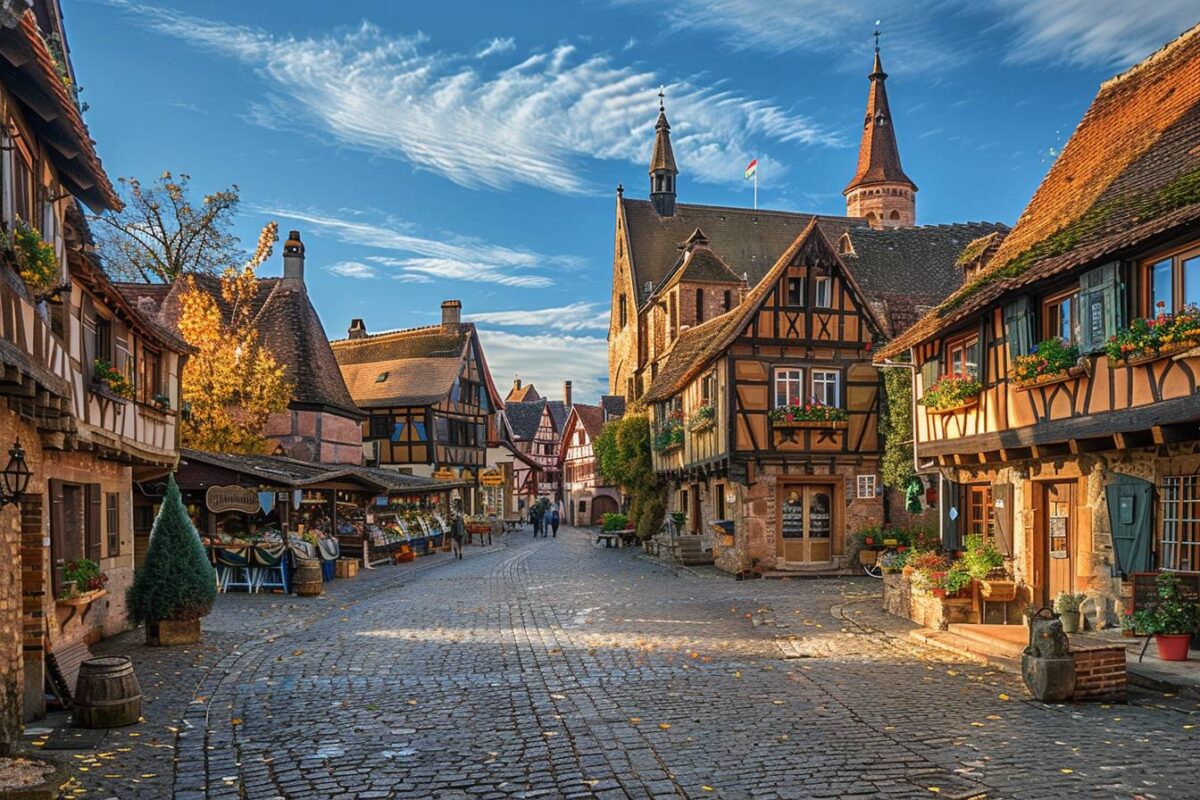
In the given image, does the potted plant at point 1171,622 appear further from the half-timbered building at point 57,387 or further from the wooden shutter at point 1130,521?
the half-timbered building at point 57,387

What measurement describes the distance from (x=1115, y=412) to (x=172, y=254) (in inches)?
1140

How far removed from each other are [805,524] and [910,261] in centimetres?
1409

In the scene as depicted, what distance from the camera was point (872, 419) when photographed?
2442cm

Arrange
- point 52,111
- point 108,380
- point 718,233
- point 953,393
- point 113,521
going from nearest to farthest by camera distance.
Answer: point 52,111 < point 108,380 < point 113,521 < point 953,393 < point 718,233

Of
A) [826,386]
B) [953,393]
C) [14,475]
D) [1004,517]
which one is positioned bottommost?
[1004,517]

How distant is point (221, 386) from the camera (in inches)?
1108

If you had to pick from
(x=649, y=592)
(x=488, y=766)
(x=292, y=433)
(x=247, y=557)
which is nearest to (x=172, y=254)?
(x=292, y=433)

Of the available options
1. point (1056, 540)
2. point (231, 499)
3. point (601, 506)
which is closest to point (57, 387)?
point (1056, 540)

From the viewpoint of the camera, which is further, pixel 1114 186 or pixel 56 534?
pixel 1114 186

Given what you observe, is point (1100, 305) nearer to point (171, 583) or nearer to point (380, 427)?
point (171, 583)

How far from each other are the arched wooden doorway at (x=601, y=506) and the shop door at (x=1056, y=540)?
48.8 m

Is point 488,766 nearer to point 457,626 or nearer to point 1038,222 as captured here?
point 457,626

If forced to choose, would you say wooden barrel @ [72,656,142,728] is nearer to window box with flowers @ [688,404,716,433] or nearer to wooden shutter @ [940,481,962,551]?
wooden shutter @ [940,481,962,551]

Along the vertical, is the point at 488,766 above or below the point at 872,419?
below
